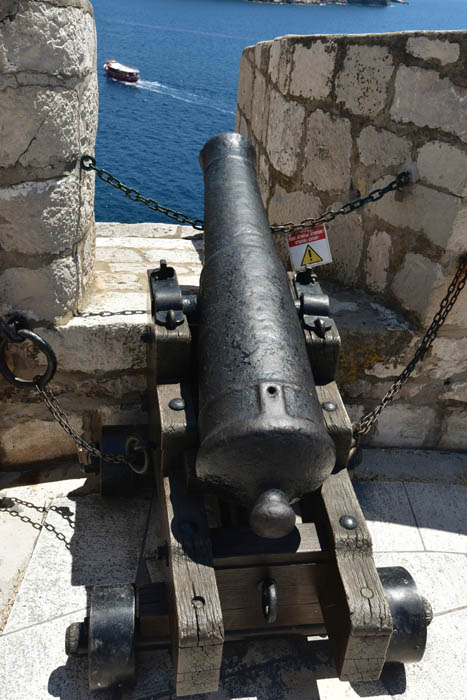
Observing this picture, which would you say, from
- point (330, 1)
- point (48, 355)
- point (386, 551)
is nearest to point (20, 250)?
point (48, 355)

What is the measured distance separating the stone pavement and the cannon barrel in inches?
31.0

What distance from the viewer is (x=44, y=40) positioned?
2.02m

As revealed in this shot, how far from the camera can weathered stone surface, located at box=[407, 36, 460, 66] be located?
2.28 metres

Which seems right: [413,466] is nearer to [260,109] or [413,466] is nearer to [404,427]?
[404,427]

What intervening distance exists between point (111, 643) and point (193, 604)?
400mm

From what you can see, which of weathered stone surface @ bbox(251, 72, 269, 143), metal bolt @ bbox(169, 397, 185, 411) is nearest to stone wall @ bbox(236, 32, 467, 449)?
weathered stone surface @ bbox(251, 72, 269, 143)

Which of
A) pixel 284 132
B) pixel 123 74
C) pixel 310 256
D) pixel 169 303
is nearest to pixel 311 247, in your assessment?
pixel 310 256

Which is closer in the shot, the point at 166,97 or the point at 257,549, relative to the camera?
the point at 257,549

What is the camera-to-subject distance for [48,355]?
2.25 m

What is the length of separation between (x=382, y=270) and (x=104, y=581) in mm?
1870

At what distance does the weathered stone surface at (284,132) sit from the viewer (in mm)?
3172

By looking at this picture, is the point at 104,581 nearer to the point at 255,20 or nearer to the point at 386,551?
the point at 386,551

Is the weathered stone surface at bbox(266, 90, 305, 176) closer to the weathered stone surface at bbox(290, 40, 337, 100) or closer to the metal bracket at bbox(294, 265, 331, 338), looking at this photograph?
the weathered stone surface at bbox(290, 40, 337, 100)

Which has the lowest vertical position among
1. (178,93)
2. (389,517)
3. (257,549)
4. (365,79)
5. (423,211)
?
(178,93)
